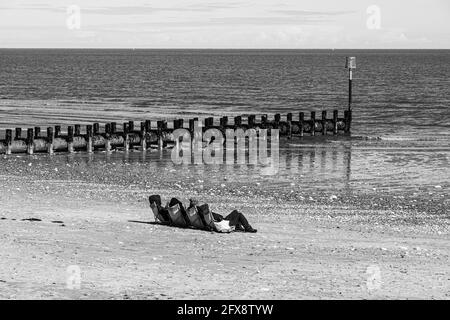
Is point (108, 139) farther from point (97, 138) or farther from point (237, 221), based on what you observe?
point (237, 221)

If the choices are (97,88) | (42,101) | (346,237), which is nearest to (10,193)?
(346,237)

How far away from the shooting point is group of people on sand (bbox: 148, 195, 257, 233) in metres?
19.6

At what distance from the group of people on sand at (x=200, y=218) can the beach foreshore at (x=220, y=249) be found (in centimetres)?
27

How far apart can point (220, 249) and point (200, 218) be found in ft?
7.03

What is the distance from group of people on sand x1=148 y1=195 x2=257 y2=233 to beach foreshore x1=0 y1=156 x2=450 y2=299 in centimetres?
27

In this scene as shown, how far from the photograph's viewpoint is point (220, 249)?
1770cm

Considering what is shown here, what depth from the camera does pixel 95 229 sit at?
64.4 feet

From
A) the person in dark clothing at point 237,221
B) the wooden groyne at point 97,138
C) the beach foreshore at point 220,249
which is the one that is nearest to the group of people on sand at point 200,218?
the person in dark clothing at point 237,221

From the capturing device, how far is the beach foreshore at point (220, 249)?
14430 mm

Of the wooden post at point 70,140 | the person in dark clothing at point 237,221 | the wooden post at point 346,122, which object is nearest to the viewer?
the person in dark clothing at point 237,221

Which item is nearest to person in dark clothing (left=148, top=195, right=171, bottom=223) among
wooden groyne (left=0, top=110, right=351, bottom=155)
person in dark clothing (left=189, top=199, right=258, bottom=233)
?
person in dark clothing (left=189, top=199, right=258, bottom=233)

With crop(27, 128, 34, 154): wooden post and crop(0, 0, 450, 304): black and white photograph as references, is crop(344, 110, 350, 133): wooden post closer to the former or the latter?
crop(0, 0, 450, 304): black and white photograph

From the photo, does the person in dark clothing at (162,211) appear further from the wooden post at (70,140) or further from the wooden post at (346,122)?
the wooden post at (346,122)

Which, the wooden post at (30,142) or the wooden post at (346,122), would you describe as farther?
the wooden post at (346,122)
